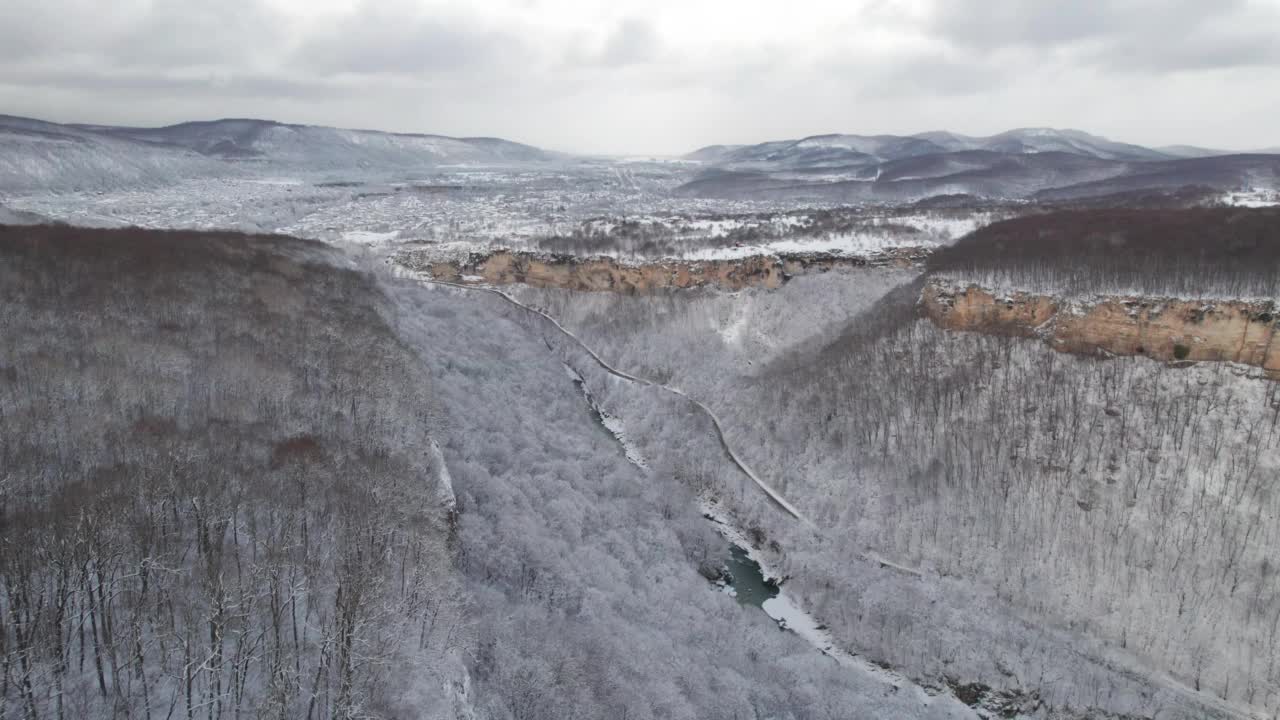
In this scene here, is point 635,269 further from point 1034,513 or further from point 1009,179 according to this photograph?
point 1009,179

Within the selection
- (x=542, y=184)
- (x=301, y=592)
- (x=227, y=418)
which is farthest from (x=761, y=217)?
(x=542, y=184)

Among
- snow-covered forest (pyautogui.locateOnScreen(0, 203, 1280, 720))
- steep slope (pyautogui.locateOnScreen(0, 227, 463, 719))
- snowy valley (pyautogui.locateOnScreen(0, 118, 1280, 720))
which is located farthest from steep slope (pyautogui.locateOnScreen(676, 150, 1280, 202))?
steep slope (pyautogui.locateOnScreen(0, 227, 463, 719))

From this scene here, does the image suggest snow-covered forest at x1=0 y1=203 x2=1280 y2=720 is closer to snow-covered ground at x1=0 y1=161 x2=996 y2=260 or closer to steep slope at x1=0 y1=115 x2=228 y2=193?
snow-covered ground at x1=0 y1=161 x2=996 y2=260

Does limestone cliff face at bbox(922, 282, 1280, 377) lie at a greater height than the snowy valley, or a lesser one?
greater

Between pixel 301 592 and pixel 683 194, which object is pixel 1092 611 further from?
pixel 683 194

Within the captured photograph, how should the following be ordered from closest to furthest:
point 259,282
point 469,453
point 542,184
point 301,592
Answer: point 301,592
point 469,453
point 259,282
point 542,184

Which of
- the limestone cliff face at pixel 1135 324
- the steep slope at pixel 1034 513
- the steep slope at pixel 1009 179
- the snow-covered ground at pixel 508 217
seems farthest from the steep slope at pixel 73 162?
the limestone cliff face at pixel 1135 324

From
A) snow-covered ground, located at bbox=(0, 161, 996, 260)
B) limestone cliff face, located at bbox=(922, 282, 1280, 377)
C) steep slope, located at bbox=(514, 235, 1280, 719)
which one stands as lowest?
steep slope, located at bbox=(514, 235, 1280, 719)
